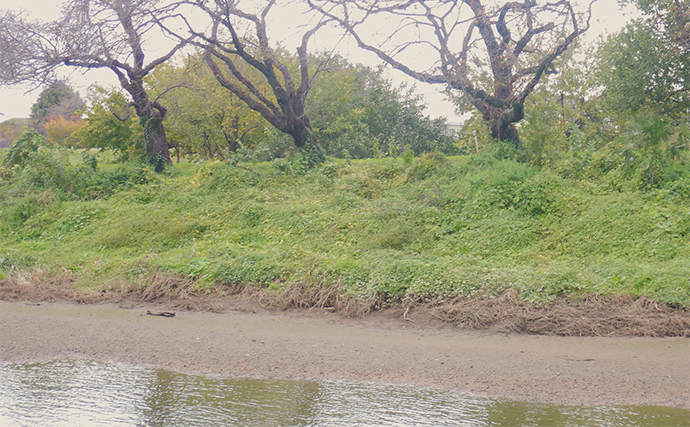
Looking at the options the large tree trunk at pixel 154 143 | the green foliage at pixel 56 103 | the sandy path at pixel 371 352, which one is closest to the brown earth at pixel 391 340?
the sandy path at pixel 371 352

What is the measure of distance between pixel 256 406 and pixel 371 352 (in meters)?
1.83

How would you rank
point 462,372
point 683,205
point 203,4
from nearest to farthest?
point 462,372, point 683,205, point 203,4

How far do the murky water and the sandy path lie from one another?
0.88 ft

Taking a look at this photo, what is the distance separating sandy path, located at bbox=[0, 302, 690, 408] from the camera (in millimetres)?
5457

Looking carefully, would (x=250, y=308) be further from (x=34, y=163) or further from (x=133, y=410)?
(x=34, y=163)

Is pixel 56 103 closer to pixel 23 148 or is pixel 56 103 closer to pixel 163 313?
pixel 23 148

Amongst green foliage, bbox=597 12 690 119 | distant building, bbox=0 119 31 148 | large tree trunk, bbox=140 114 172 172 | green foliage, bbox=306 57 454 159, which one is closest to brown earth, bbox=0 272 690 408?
large tree trunk, bbox=140 114 172 172

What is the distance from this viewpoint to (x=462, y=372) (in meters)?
5.94

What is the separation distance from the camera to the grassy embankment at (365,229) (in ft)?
27.7

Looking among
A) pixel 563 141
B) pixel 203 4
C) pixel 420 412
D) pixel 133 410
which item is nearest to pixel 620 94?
pixel 563 141

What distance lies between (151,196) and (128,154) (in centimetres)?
596

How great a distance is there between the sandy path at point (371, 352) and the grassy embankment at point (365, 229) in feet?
3.12

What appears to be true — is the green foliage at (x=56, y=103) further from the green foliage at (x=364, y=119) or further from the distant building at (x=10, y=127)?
the green foliage at (x=364, y=119)

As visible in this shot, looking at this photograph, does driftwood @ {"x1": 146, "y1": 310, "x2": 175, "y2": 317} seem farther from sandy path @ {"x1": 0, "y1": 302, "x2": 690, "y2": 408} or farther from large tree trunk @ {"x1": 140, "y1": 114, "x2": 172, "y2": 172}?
large tree trunk @ {"x1": 140, "y1": 114, "x2": 172, "y2": 172}
